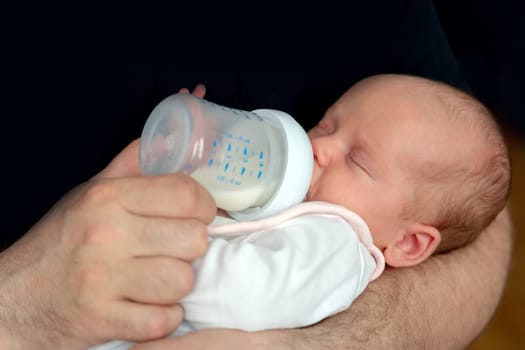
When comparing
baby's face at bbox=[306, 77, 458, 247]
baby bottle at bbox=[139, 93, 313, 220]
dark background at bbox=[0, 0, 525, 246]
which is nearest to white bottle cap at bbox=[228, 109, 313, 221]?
baby bottle at bbox=[139, 93, 313, 220]

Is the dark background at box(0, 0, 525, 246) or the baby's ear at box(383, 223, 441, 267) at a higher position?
the dark background at box(0, 0, 525, 246)

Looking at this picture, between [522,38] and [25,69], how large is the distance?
312cm

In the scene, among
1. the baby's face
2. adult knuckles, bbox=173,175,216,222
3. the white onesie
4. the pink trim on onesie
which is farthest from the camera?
the baby's face

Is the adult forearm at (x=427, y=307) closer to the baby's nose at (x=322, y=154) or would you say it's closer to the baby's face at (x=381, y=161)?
the baby's face at (x=381, y=161)

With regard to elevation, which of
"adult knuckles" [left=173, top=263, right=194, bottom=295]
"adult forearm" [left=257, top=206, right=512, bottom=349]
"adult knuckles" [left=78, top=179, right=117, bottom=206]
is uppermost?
"adult knuckles" [left=78, top=179, right=117, bottom=206]

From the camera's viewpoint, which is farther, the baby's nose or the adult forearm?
the baby's nose

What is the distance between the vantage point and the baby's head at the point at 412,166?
1.39 meters

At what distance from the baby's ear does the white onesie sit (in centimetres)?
16

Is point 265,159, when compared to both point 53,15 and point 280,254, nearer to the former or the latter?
point 280,254

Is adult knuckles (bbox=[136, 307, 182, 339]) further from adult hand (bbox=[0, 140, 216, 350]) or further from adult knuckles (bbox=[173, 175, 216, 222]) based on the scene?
adult knuckles (bbox=[173, 175, 216, 222])

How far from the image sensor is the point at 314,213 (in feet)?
4.21

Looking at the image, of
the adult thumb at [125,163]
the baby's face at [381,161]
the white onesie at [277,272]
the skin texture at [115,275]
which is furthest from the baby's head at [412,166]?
the adult thumb at [125,163]

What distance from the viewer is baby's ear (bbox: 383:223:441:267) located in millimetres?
1413

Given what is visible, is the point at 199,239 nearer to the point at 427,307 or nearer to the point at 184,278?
the point at 184,278
